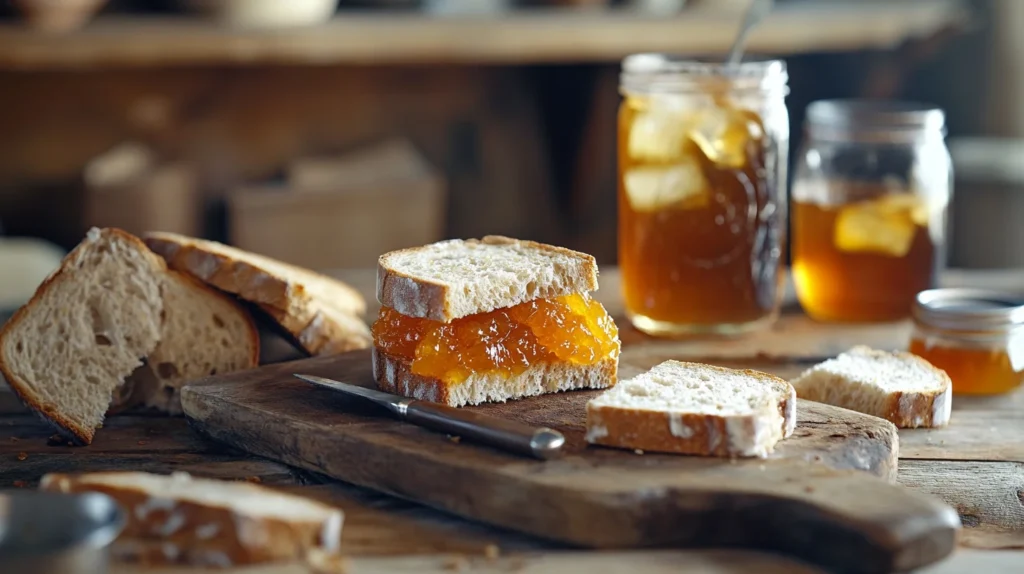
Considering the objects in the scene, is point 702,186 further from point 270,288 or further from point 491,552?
point 491,552

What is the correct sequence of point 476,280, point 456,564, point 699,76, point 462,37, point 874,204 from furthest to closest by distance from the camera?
1. point 462,37
2. point 874,204
3. point 699,76
4. point 476,280
5. point 456,564

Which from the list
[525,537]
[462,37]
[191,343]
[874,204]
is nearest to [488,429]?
[525,537]

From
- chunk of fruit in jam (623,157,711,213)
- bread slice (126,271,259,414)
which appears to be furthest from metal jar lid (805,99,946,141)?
bread slice (126,271,259,414)

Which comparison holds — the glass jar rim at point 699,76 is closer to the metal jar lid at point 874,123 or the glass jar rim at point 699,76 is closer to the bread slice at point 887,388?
the metal jar lid at point 874,123

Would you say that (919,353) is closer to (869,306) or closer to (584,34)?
(869,306)

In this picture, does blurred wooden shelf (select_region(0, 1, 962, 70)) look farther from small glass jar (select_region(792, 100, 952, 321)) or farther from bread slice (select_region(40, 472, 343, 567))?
bread slice (select_region(40, 472, 343, 567))

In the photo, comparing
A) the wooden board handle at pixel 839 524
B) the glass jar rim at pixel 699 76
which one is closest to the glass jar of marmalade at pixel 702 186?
the glass jar rim at pixel 699 76

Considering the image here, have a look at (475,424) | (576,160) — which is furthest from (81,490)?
(576,160)
